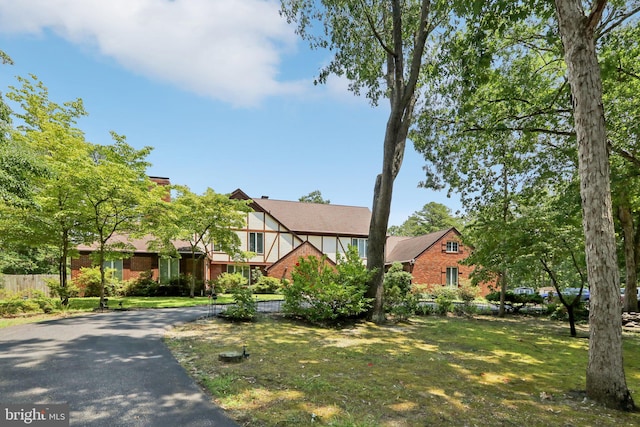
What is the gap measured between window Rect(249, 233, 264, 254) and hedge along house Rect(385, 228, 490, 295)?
43.0ft

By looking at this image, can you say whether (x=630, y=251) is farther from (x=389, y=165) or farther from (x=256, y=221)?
(x=256, y=221)

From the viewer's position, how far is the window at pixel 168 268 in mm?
26641

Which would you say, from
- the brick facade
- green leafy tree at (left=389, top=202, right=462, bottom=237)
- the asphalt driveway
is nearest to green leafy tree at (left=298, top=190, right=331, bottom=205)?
green leafy tree at (left=389, top=202, right=462, bottom=237)

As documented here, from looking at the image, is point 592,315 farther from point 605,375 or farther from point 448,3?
point 448,3

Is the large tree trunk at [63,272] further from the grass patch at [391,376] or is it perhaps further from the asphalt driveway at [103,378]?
the grass patch at [391,376]

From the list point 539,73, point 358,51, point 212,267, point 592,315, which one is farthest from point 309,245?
point 592,315

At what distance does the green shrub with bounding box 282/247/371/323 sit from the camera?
1227 centimetres

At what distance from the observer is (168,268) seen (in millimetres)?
27031

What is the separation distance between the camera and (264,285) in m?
27.0

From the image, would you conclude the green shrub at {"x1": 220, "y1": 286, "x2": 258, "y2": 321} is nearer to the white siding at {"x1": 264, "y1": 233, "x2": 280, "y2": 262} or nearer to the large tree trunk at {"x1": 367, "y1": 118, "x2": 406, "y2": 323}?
the large tree trunk at {"x1": 367, "y1": 118, "x2": 406, "y2": 323}

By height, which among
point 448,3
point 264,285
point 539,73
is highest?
point 448,3

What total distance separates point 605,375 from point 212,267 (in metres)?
27.3

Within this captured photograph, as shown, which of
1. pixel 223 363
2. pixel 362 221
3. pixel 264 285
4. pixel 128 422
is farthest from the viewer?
pixel 362 221

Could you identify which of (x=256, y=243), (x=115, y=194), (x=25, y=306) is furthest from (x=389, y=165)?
(x=256, y=243)
